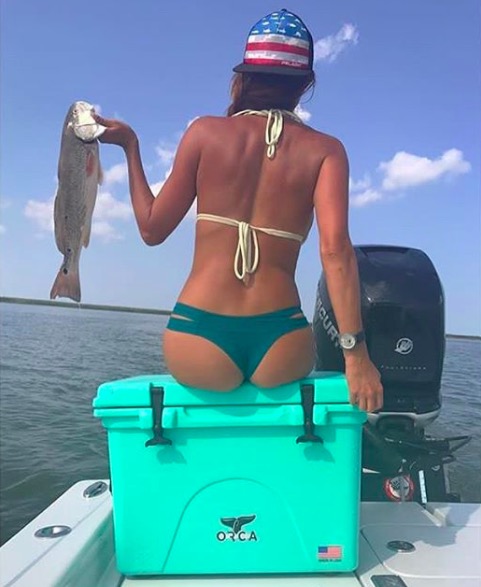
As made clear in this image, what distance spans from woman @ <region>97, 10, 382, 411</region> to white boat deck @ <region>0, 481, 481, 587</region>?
0.63 metres

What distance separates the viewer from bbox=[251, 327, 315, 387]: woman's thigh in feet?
7.11

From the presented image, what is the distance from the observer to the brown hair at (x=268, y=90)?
2215 mm

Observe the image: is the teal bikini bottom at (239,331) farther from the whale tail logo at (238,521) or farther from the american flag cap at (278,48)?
the american flag cap at (278,48)

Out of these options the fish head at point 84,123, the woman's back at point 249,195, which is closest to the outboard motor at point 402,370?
the woman's back at point 249,195

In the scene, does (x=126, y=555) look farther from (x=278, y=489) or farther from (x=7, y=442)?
(x=7, y=442)

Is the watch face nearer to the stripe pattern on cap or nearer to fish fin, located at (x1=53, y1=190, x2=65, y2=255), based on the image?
the stripe pattern on cap

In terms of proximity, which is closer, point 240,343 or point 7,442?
point 240,343

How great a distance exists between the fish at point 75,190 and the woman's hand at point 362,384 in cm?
110

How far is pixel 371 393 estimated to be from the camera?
2117 millimetres

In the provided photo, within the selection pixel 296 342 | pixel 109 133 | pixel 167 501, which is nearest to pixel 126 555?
pixel 167 501

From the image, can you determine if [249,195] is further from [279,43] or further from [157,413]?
[157,413]

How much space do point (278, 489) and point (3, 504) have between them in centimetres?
530

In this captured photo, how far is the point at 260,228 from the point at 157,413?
72 cm

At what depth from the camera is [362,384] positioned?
2.12 metres
